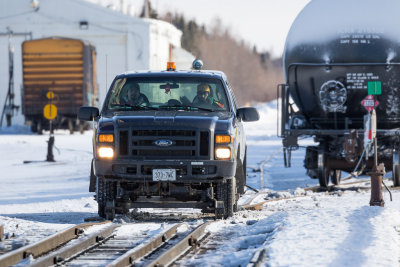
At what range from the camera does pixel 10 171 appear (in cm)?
2178

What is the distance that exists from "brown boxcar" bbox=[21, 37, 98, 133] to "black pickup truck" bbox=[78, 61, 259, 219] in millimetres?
27740

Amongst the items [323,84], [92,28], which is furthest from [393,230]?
[92,28]

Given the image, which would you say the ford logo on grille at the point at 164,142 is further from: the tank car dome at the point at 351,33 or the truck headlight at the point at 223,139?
the tank car dome at the point at 351,33

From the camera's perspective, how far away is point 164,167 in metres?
10.6

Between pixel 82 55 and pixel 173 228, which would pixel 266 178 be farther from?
pixel 82 55

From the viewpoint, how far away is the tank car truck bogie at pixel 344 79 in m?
16.8

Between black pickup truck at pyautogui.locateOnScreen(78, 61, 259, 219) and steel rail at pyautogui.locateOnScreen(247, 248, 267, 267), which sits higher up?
black pickup truck at pyautogui.locateOnScreen(78, 61, 259, 219)

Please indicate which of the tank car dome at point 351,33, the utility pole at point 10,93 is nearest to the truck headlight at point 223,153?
the tank car dome at point 351,33

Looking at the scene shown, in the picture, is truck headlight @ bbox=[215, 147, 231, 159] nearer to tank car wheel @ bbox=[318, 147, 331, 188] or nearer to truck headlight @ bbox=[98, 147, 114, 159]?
truck headlight @ bbox=[98, 147, 114, 159]

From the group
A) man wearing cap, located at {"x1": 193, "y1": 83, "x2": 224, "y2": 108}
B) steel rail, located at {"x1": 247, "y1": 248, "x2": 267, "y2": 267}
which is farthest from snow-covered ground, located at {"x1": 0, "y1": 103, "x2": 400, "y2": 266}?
man wearing cap, located at {"x1": 193, "y1": 83, "x2": 224, "y2": 108}

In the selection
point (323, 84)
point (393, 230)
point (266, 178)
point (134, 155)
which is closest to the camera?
point (393, 230)

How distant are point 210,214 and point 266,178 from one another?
27.5ft

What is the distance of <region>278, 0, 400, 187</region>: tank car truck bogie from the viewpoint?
16750 millimetres

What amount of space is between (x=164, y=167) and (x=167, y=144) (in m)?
0.28
